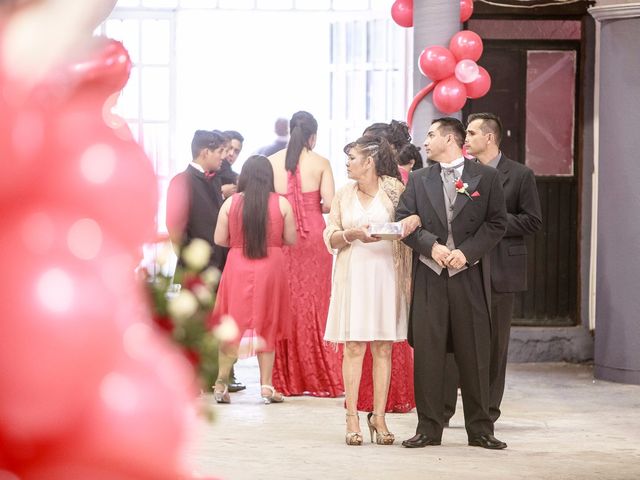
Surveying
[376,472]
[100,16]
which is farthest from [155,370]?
[376,472]

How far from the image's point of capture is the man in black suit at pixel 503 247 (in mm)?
7305

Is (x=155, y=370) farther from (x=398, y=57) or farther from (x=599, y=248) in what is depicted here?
(x=398, y=57)

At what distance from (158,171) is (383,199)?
235 inches

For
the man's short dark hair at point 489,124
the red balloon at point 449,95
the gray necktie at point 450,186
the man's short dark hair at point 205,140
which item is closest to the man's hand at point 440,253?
the gray necktie at point 450,186

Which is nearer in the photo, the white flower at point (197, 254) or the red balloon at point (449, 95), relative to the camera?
the white flower at point (197, 254)

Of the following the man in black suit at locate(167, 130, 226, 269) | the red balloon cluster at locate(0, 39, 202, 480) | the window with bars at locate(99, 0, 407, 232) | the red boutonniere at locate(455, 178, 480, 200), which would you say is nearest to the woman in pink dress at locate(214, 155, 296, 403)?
the man in black suit at locate(167, 130, 226, 269)

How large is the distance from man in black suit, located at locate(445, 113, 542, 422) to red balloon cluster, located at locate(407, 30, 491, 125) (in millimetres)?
1027

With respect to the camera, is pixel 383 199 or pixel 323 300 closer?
pixel 383 199

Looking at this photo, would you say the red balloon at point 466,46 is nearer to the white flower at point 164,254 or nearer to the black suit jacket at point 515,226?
the black suit jacket at point 515,226

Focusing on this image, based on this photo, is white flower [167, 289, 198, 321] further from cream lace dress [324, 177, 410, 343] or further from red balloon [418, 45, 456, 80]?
red balloon [418, 45, 456, 80]

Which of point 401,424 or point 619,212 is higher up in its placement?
point 619,212

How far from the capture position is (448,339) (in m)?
6.89

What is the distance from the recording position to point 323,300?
9.02 metres

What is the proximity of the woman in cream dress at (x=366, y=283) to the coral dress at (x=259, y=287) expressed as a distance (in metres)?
1.60
